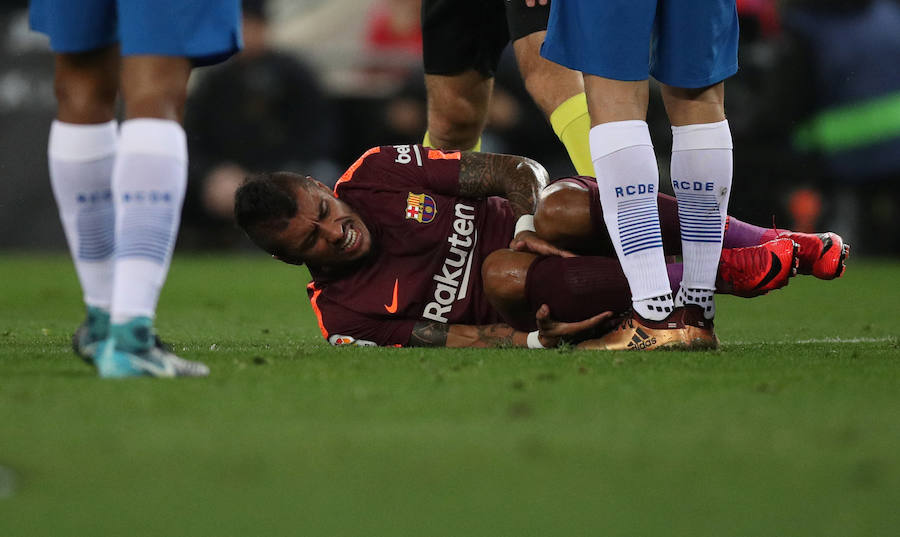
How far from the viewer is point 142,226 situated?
8.26 feet

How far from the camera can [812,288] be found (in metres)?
7.12

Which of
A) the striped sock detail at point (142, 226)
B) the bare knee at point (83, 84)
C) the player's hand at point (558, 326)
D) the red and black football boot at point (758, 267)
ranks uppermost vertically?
the bare knee at point (83, 84)

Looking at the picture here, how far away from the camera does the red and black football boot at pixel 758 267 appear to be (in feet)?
11.2

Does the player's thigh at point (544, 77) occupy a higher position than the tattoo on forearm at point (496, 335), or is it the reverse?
the player's thigh at point (544, 77)

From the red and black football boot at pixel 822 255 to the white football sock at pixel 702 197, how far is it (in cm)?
37

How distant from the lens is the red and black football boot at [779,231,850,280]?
3570mm

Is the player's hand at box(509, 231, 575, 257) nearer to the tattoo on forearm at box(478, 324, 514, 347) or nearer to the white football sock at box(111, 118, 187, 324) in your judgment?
the tattoo on forearm at box(478, 324, 514, 347)

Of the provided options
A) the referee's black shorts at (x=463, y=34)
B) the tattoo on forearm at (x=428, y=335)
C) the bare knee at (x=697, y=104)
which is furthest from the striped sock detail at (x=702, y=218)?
the referee's black shorts at (x=463, y=34)

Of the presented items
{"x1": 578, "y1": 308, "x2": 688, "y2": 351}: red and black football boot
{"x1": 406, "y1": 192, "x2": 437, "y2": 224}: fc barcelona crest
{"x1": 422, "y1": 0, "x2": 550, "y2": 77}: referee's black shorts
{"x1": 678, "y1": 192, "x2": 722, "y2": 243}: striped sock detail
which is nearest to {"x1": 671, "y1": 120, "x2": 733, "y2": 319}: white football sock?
{"x1": 678, "y1": 192, "x2": 722, "y2": 243}: striped sock detail

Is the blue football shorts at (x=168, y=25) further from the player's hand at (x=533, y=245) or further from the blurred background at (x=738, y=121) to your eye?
the blurred background at (x=738, y=121)

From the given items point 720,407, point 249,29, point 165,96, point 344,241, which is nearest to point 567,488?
point 720,407

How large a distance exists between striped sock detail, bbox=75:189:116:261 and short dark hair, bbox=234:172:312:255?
27.1 inches

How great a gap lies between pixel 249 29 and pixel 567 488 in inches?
329

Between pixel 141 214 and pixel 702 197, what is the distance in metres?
1.64
